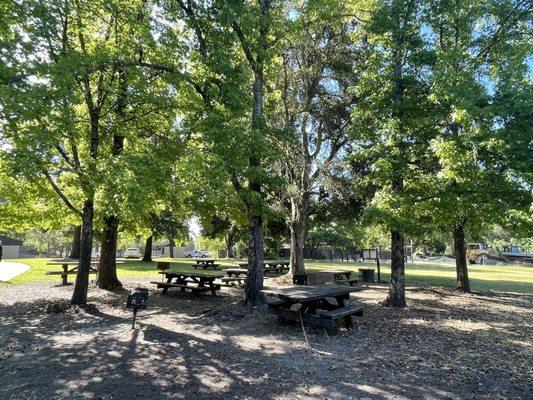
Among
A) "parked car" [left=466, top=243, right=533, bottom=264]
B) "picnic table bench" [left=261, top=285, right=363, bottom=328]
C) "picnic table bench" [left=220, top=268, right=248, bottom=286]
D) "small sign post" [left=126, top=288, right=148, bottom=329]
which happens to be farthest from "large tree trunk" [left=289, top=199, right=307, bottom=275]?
"parked car" [left=466, top=243, right=533, bottom=264]

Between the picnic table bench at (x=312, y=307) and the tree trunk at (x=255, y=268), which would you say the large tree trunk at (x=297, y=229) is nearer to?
the tree trunk at (x=255, y=268)

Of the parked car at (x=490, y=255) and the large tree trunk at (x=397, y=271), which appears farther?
the parked car at (x=490, y=255)

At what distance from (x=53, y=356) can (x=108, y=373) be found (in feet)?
4.94

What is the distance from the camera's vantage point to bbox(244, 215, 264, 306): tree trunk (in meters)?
10.4

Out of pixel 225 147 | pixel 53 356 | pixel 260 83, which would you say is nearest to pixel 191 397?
pixel 53 356

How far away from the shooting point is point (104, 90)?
1014 cm

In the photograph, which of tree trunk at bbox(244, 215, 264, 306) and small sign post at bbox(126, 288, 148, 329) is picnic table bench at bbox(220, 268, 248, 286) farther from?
small sign post at bbox(126, 288, 148, 329)

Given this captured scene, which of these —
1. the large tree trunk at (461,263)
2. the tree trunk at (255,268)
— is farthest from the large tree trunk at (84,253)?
the large tree trunk at (461,263)

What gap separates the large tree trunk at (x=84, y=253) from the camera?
9.94 metres

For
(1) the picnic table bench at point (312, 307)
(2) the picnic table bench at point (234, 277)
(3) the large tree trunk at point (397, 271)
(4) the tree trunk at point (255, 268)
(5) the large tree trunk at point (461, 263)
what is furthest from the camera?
(5) the large tree trunk at point (461, 263)

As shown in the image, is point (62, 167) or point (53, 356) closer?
point (53, 356)

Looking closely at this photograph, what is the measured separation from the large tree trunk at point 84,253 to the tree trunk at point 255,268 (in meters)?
4.53

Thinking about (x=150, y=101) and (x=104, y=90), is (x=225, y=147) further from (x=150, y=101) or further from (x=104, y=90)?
(x=104, y=90)

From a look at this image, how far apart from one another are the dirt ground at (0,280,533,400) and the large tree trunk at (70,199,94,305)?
45 centimetres
